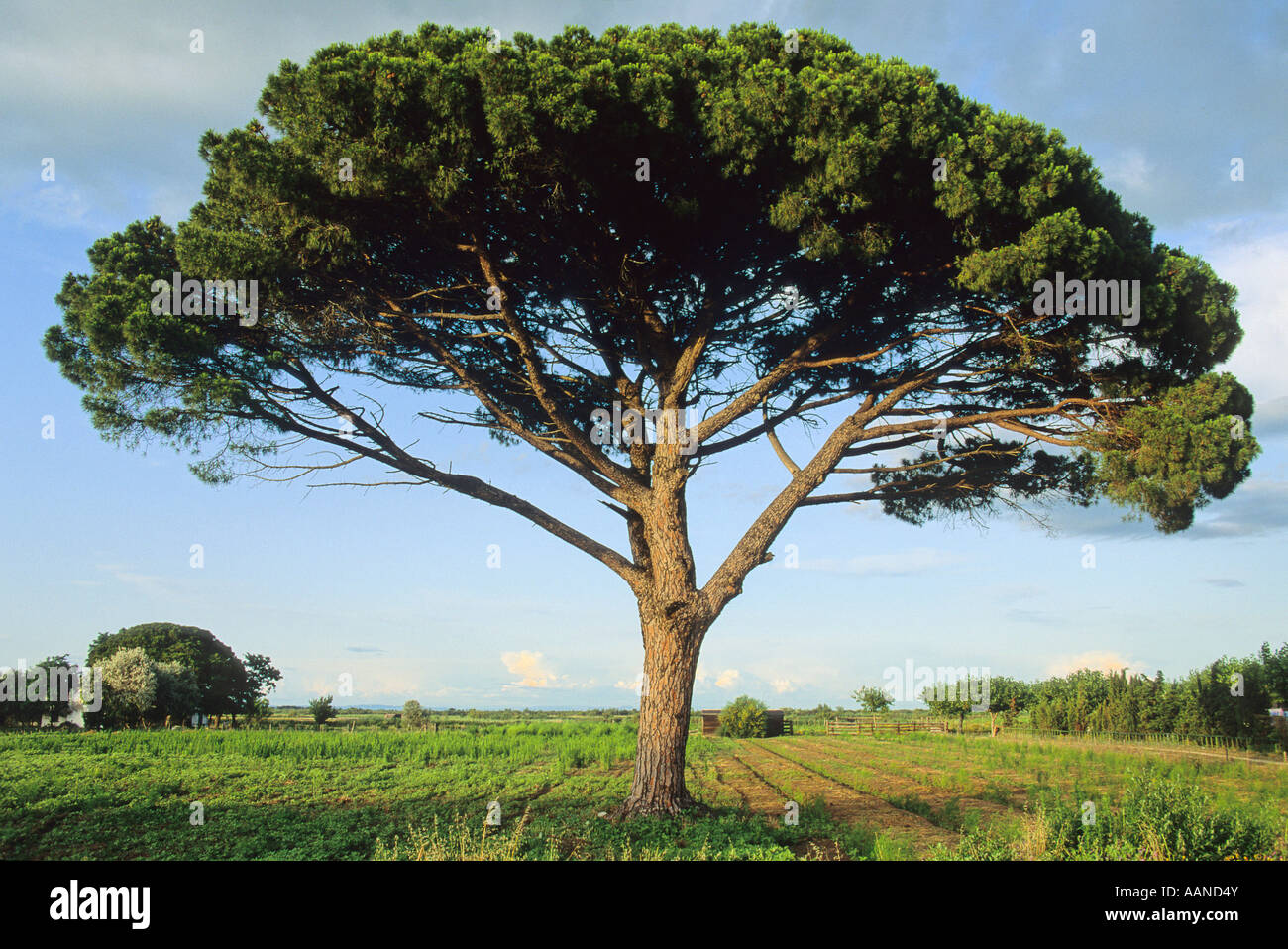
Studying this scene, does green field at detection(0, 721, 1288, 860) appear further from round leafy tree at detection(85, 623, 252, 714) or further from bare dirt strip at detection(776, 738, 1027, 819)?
round leafy tree at detection(85, 623, 252, 714)

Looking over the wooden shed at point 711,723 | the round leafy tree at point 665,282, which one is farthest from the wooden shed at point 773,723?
the round leafy tree at point 665,282

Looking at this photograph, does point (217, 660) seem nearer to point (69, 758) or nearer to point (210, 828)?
point (69, 758)

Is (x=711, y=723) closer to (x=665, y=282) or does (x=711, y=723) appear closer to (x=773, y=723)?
(x=773, y=723)

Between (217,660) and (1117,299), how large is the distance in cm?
4686

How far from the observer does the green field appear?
24.2ft

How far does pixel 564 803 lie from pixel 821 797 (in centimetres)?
402

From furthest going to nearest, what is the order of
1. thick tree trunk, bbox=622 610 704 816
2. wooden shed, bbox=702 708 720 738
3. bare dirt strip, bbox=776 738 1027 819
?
wooden shed, bbox=702 708 720 738 < bare dirt strip, bbox=776 738 1027 819 < thick tree trunk, bbox=622 610 704 816

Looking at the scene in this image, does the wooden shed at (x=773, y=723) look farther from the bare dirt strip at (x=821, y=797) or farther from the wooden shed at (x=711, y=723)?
the bare dirt strip at (x=821, y=797)

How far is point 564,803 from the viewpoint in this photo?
1126cm

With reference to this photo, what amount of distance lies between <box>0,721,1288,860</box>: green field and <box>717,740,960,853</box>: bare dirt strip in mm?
62

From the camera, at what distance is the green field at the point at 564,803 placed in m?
7.37

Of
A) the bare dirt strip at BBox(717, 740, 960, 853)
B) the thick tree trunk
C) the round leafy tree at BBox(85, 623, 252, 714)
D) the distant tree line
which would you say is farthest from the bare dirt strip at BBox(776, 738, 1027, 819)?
the round leafy tree at BBox(85, 623, 252, 714)
